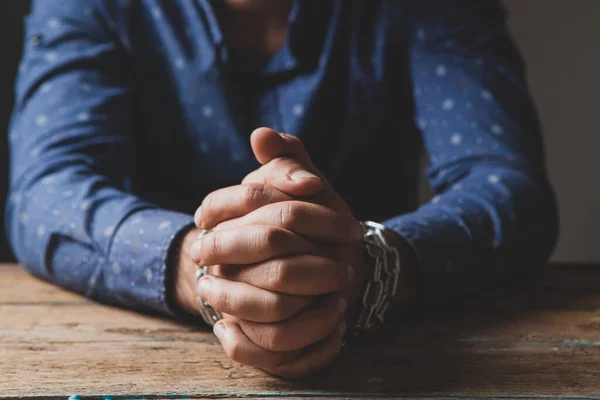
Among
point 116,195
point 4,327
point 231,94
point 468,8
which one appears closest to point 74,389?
point 4,327

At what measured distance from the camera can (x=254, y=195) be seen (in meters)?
0.62

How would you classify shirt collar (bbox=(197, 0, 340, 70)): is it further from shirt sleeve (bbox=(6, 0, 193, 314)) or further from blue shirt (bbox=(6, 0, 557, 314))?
shirt sleeve (bbox=(6, 0, 193, 314))

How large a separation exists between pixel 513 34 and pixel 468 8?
0.79 metres

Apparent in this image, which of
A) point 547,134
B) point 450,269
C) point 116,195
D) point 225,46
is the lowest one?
point 547,134

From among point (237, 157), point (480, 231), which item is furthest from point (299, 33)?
point (480, 231)

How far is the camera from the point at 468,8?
42.6 inches

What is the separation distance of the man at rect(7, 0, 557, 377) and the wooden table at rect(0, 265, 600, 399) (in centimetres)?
3

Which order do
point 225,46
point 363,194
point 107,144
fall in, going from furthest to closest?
point 363,194, point 225,46, point 107,144

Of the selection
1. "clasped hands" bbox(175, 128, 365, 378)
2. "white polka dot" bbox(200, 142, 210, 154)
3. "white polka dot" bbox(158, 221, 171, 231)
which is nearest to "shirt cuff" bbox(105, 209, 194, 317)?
"white polka dot" bbox(158, 221, 171, 231)

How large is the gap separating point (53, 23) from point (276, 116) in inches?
15.2

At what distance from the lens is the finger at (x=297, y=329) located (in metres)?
0.57

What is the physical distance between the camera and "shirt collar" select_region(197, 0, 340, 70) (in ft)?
3.45

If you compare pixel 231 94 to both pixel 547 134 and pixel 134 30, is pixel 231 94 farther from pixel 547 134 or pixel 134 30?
pixel 547 134

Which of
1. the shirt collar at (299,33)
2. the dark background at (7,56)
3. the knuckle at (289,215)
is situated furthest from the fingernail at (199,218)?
the dark background at (7,56)
